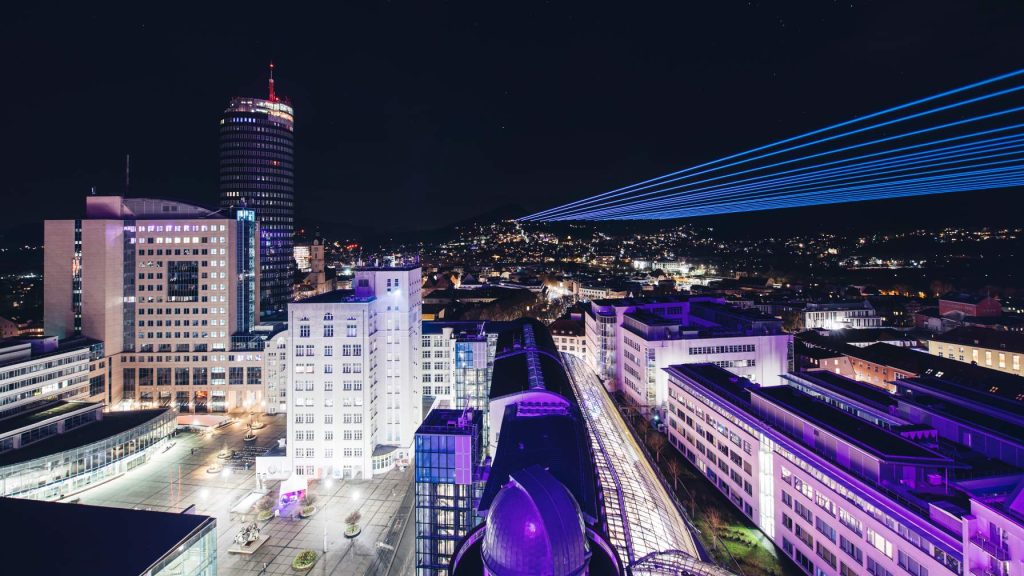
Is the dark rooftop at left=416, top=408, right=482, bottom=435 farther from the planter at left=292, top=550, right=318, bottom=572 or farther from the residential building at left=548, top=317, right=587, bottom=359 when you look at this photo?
the residential building at left=548, top=317, right=587, bottom=359

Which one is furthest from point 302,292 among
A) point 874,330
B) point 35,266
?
point 874,330

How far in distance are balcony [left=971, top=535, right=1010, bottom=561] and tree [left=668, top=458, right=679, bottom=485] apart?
16.1 metres

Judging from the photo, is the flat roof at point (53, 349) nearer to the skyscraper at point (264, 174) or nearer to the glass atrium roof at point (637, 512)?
the skyscraper at point (264, 174)

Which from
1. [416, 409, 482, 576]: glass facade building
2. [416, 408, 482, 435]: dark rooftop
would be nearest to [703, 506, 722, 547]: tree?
[416, 409, 482, 576]: glass facade building

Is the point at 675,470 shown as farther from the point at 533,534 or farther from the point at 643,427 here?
the point at 533,534

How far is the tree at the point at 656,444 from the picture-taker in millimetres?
33844

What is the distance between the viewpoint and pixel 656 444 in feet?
115

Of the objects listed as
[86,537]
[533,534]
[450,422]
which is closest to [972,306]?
[450,422]

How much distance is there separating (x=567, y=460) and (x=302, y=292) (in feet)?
311

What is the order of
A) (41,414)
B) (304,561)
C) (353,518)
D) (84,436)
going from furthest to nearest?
(41,414) → (84,436) → (353,518) → (304,561)

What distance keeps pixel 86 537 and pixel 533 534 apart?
1584 centimetres

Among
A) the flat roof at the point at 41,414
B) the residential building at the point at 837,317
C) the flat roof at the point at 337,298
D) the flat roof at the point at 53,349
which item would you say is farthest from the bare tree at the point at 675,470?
the residential building at the point at 837,317

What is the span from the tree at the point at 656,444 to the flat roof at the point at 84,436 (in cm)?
3705

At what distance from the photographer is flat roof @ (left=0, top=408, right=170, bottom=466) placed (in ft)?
100
